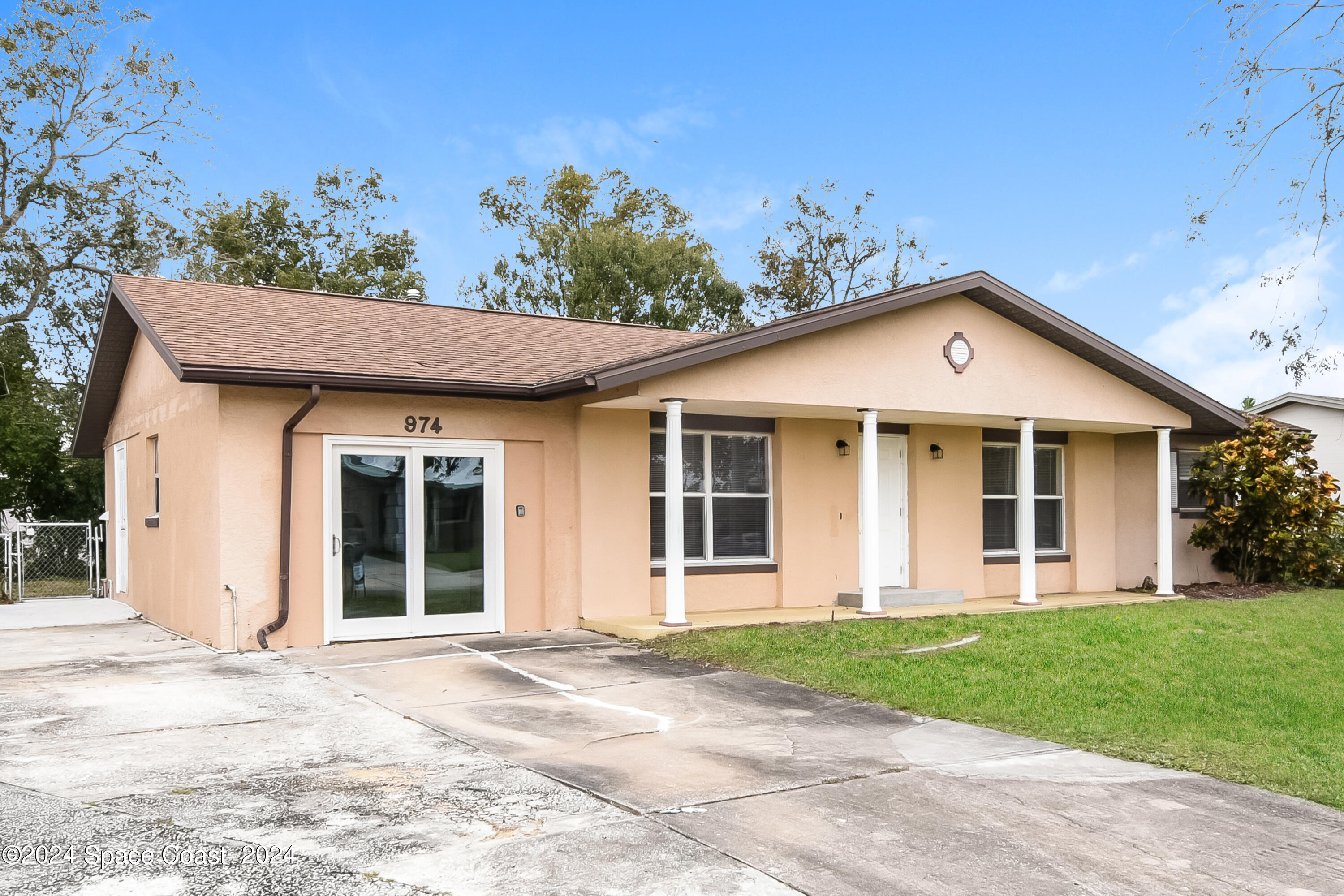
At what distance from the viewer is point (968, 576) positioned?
1452cm

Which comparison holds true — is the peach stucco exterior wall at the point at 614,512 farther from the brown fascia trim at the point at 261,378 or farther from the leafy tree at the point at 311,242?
the leafy tree at the point at 311,242

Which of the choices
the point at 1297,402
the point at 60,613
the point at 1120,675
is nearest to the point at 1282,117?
the point at 1120,675

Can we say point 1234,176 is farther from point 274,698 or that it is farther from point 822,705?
point 274,698

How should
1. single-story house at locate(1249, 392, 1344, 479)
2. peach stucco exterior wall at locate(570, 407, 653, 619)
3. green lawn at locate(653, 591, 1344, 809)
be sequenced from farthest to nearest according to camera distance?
single-story house at locate(1249, 392, 1344, 479)
peach stucco exterior wall at locate(570, 407, 653, 619)
green lawn at locate(653, 591, 1344, 809)

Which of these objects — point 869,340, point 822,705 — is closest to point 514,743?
point 822,705

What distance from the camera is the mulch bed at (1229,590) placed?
1494cm

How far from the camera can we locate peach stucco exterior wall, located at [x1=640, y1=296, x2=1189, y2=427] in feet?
37.0

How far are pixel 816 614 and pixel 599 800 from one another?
7.28 metres

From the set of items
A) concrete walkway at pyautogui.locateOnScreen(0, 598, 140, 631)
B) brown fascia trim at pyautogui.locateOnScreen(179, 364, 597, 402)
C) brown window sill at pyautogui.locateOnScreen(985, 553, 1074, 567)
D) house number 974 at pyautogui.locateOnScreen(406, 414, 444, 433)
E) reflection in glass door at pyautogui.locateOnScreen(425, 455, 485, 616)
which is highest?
brown fascia trim at pyautogui.locateOnScreen(179, 364, 597, 402)

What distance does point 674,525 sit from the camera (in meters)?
11.0

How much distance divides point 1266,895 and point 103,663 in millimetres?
9467

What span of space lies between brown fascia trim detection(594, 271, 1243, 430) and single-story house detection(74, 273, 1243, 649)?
0.14 feet

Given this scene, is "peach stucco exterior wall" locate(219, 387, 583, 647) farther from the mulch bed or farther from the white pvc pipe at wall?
the mulch bed

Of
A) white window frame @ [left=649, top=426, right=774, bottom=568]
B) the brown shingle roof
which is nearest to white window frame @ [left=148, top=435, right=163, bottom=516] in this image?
the brown shingle roof
